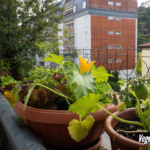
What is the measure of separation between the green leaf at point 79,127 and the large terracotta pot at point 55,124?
3 centimetres

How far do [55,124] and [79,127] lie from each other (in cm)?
8

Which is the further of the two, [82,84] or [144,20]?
[144,20]

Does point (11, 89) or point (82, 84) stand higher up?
point (82, 84)

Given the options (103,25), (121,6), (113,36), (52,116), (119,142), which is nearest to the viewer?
(119,142)

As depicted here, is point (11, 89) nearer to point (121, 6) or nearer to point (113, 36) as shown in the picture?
point (113, 36)

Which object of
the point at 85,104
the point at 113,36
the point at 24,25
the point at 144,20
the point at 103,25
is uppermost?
the point at 144,20

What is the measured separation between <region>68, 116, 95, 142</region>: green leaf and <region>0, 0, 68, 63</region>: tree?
1.71 metres

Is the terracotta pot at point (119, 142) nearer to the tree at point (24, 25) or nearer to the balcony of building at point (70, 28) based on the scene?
the tree at point (24, 25)

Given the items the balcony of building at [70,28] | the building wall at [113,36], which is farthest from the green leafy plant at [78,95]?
the balcony of building at [70,28]

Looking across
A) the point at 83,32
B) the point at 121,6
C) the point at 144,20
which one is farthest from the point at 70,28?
the point at 144,20

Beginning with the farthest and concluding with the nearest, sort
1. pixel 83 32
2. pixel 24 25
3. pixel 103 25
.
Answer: pixel 103 25, pixel 83 32, pixel 24 25

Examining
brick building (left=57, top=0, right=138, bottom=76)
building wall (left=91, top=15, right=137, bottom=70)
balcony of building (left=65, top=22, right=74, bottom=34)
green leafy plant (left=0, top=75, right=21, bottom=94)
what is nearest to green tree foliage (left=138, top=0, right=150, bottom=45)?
building wall (left=91, top=15, right=137, bottom=70)

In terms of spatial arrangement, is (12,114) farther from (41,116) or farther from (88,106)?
(88,106)

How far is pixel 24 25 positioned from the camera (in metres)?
2.13
